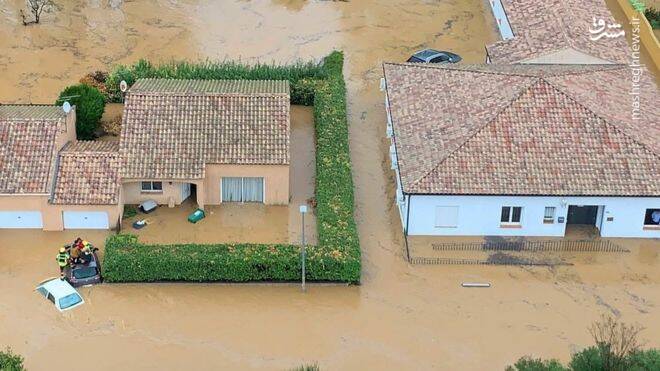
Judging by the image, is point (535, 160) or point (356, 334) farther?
point (535, 160)

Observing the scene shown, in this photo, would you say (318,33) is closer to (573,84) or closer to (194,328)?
(573,84)

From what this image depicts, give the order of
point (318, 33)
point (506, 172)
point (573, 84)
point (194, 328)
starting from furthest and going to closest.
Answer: point (318, 33) → point (573, 84) → point (506, 172) → point (194, 328)

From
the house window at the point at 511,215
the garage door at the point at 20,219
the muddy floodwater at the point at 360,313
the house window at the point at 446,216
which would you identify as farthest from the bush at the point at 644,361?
the garage door at the point at 20,219

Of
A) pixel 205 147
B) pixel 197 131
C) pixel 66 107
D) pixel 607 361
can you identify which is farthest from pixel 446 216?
pixel 66 107

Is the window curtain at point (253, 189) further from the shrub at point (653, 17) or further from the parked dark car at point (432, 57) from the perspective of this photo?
the shrub at point (653, 17)

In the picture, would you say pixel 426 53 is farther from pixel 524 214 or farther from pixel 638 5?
pixel 524 214

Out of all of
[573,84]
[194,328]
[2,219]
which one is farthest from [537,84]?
[2,219]

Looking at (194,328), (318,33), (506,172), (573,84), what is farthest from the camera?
(318,33)

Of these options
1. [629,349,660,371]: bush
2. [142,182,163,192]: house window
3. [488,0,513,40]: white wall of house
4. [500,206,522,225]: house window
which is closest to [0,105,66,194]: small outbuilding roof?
[142,182,163,192]: house window
